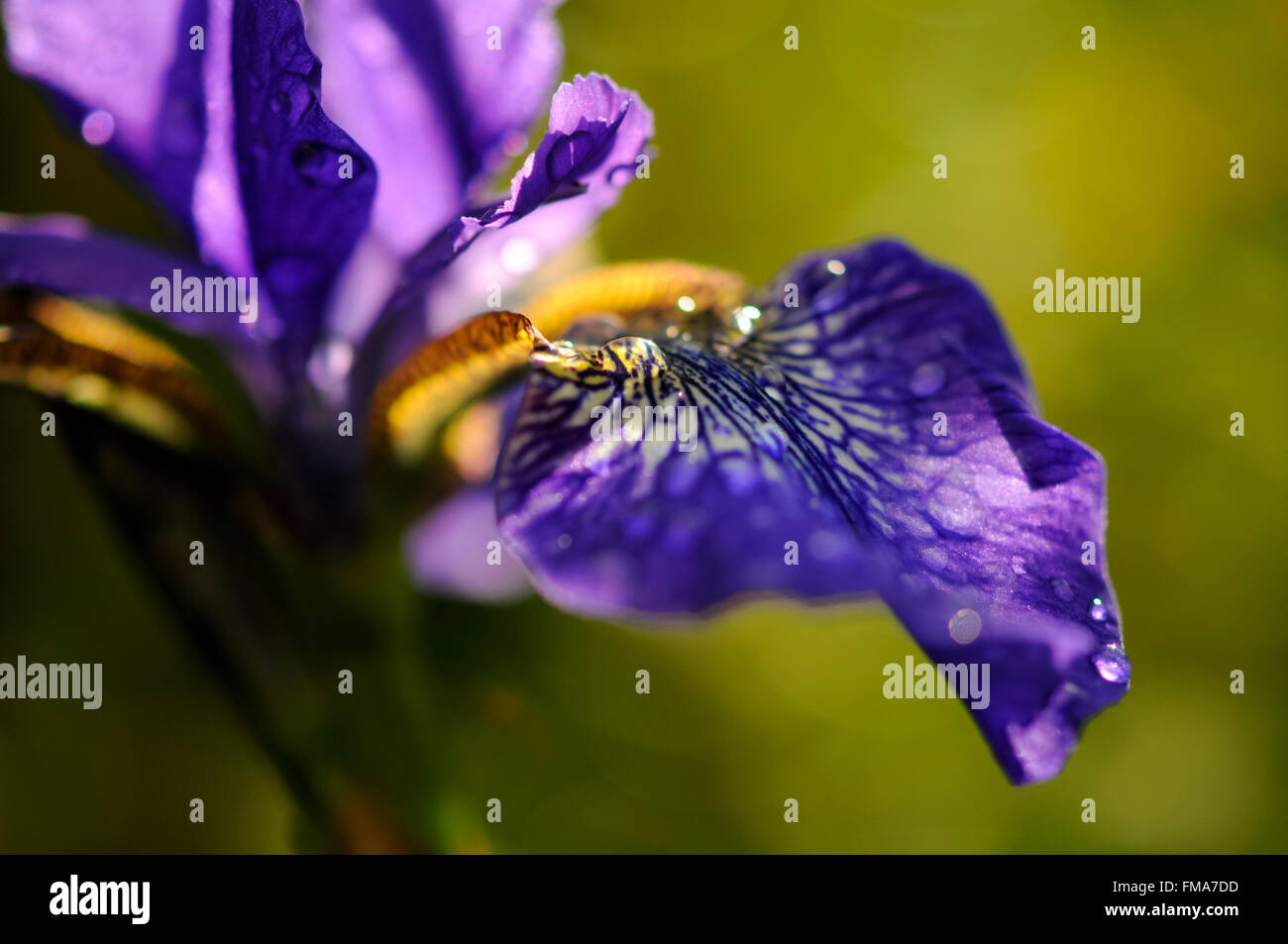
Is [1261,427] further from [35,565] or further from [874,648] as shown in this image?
[35,565]

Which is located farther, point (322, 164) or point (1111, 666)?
point (322, 164)

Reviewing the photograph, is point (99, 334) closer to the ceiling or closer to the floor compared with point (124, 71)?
closer to the floor

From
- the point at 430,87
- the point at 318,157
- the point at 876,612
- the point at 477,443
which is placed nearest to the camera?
the point at 318,157

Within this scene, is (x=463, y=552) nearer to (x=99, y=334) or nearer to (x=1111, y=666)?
(x=99, y=334)

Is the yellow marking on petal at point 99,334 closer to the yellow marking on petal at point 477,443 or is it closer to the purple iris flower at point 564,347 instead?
the purple iris flower at point 564,347

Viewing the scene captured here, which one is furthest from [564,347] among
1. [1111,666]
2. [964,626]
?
[1111,666]

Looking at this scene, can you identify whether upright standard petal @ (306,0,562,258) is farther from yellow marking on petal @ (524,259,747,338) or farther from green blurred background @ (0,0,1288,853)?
green blurred background @ (0,0,1288,853)

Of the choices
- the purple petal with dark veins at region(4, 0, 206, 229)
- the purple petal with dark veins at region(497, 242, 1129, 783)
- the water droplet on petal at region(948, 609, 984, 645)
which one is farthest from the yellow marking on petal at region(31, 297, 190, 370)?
the water droplet on petal at region(948, 609, 984, 645)
